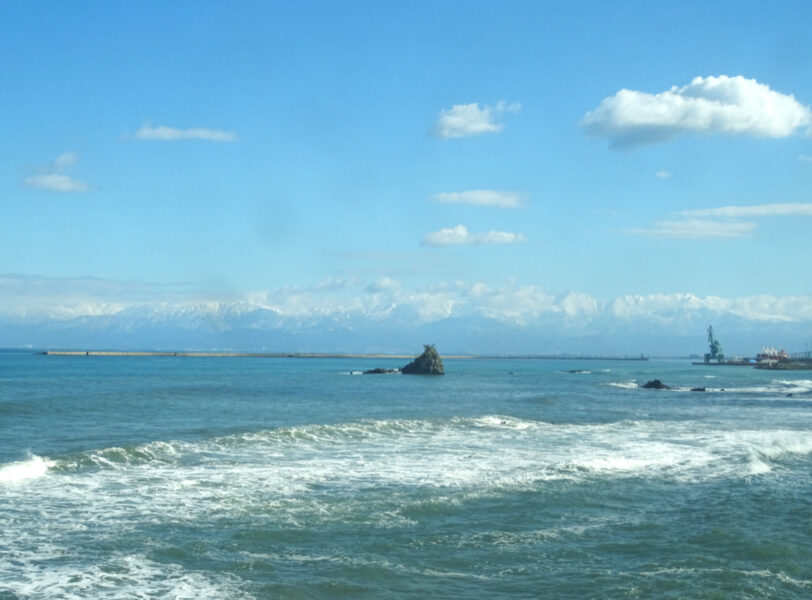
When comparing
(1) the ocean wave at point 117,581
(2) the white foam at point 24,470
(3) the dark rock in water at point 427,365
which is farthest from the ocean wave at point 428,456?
(3) the dark rock in water at point 427,365

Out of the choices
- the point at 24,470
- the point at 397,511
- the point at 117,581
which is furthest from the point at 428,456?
the point at 117,581

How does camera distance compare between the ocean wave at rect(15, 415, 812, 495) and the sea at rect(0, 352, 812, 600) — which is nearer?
the sea at rect(0, 352, 812, 600)

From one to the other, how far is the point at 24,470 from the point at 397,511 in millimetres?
13457

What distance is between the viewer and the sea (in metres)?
14.7

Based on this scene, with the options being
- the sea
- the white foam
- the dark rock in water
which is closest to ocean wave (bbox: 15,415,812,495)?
the white foam

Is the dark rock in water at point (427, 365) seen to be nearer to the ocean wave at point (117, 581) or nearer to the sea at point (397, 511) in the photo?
the sea at point (397, 511)

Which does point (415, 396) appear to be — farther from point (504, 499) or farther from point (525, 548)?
point (525, 548)

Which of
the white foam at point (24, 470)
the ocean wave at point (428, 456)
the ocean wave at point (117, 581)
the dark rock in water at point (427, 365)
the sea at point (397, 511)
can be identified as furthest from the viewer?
the dark rock in water at point (427, 365)

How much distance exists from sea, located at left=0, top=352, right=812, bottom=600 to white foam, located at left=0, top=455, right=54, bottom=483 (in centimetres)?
12

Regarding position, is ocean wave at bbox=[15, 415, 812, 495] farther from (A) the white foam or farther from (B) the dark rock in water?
(B) the dark rock in water

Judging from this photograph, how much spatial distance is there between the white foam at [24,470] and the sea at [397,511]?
0.38 ft

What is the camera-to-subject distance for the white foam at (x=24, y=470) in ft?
79.6

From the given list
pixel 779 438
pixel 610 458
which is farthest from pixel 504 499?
pixel 779 438

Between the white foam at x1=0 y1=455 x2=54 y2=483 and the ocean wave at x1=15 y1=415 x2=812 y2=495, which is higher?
the white foam at x1=0 y1=455 x2=54 y2=483
